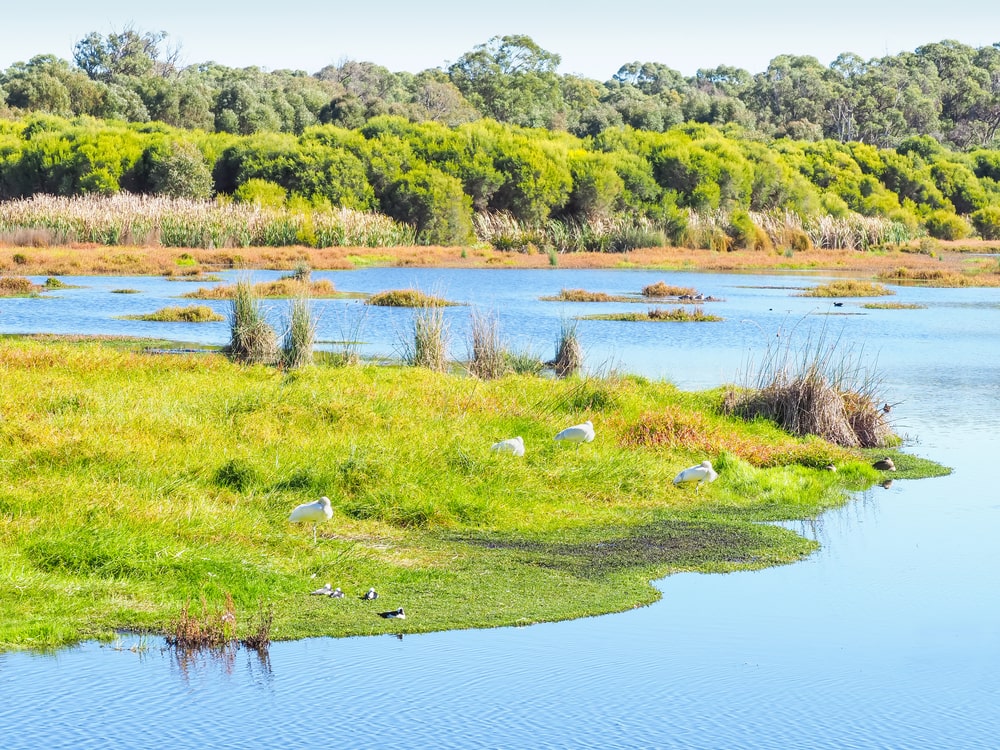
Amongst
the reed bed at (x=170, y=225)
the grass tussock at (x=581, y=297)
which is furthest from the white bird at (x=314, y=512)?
the reed bed at (x=170, y=225)

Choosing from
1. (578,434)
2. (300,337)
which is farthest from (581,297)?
(578,434)

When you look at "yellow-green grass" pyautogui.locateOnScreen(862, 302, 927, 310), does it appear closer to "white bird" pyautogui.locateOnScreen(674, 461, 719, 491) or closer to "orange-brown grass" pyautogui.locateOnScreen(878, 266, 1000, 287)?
"orange-brown grass" pyautogui.locateOnScreen(878, 266, 1000, 287)

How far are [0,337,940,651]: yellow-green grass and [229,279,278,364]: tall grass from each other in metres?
3.60

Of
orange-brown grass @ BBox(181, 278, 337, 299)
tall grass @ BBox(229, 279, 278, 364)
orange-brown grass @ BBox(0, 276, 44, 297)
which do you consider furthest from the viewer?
orange-brown grass @ BBox(0, 276, 44, 297)

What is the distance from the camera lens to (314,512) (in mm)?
9969

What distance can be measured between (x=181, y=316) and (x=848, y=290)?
21131 millimetres

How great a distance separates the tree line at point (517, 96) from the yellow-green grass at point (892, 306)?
4815 cm

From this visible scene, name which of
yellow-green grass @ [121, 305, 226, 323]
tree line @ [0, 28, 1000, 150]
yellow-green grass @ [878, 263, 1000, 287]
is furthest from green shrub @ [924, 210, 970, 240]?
yellow-green grass @ [121, 305, 226, 323]

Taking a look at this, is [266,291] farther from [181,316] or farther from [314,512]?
[314,512]

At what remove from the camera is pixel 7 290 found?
3366cm

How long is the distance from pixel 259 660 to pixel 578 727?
1.87 m

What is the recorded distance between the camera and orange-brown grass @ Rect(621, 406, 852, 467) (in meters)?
14.2

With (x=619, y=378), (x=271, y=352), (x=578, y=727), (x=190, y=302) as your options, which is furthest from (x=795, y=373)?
(x=190, y=302)

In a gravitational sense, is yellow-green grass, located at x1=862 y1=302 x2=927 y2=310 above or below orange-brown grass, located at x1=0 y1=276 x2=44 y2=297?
above
